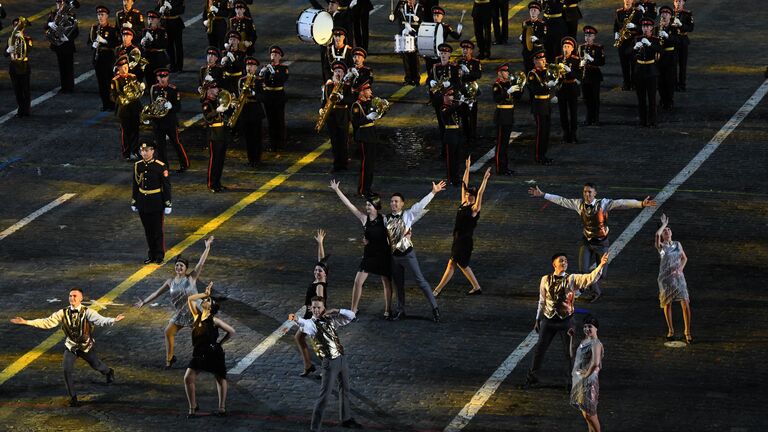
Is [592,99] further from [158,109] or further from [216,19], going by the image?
[216,19]

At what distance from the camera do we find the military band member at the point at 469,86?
35.2 m

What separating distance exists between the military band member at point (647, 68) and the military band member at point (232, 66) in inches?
326

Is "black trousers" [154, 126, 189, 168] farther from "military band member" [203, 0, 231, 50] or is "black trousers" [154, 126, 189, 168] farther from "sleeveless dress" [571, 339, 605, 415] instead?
"sleeveless dress" [571, 339, 605, 415]

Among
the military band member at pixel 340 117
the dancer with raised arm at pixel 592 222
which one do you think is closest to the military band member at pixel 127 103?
the military band member at pixel 340 117

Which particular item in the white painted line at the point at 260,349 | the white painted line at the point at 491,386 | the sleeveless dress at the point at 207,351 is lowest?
the white painted line at the point at 491,386

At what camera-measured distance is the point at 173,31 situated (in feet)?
139

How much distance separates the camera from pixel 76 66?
43.6 meters

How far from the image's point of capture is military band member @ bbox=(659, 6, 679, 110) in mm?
37969

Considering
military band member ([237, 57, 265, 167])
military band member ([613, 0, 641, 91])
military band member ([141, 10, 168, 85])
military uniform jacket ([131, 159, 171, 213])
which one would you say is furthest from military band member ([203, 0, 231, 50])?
military uniform jacket ([131, 159, 171, 213])

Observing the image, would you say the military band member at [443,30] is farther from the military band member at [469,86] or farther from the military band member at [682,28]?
the military band member at [682,28]

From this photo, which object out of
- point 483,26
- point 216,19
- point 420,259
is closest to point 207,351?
point 420,259

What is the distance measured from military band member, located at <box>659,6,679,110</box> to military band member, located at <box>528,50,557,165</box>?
13.1 ft

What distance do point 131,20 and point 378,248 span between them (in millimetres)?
16005

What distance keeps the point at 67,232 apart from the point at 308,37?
10180 millimetres
